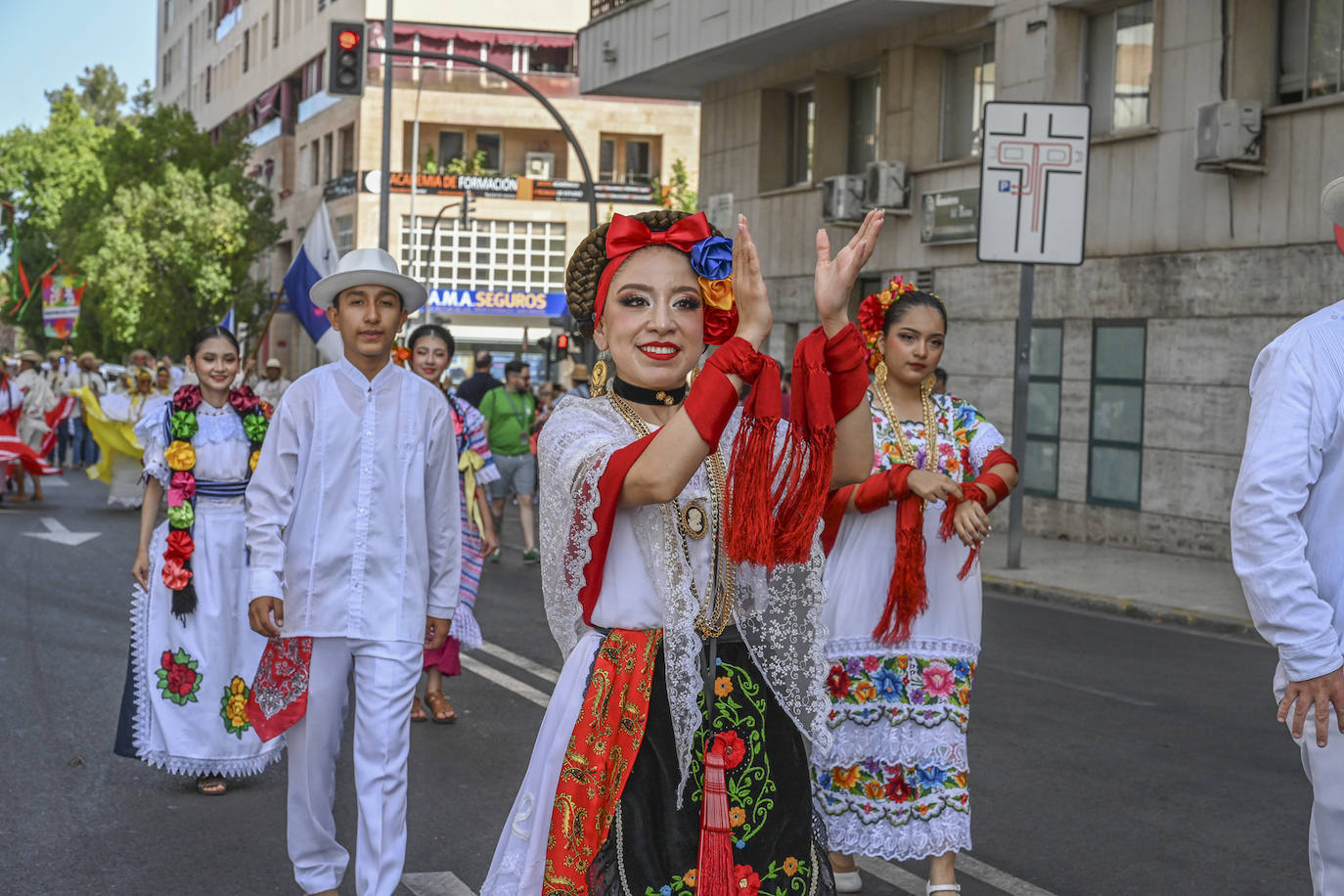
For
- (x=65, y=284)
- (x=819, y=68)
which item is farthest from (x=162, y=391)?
(x=65, y=284)

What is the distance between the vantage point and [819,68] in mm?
23969

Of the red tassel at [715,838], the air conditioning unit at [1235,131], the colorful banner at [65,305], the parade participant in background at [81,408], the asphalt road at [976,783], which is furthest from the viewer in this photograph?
the colorful banner at [65,305]

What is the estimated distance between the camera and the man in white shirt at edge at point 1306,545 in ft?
10.9

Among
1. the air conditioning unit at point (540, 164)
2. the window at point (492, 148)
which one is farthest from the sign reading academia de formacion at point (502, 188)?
the window at point (492, 148)

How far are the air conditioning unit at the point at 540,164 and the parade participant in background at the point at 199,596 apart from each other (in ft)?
168

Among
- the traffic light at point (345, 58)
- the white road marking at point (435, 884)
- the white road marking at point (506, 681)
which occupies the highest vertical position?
the traffic light at point (345, 58)

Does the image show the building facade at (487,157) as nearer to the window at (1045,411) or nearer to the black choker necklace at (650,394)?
the window at (1045,411)

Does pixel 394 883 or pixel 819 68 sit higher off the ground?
pixel 819 68

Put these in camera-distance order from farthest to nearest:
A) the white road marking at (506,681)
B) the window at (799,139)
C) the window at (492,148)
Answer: the window at (492,148) < the window at (799,139) < the white road marking at (506,681)

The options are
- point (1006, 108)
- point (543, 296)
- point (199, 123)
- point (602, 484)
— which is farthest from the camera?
point (199, 123)

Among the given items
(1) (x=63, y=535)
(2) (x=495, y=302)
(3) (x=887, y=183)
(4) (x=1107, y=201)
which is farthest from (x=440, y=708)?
(2) (x=495, y=302)

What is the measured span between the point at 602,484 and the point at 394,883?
2144 millimetres

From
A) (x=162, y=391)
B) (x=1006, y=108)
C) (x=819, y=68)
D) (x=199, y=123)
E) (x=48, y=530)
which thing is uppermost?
(x=199, y=123)

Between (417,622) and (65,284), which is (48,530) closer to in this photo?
(417,622)
